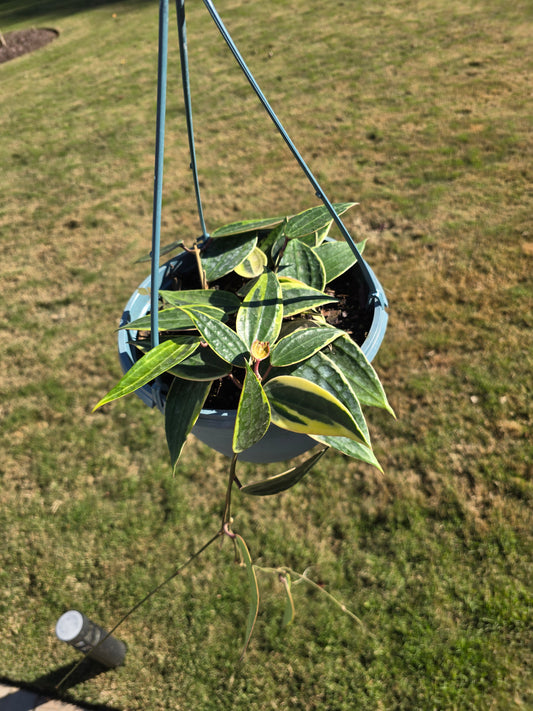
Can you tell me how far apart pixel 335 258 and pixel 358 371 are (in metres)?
0.35

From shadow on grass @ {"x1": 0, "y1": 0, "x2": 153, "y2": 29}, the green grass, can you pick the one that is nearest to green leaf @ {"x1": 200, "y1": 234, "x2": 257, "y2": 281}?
the green grass

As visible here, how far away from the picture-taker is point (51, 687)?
5.41 feet

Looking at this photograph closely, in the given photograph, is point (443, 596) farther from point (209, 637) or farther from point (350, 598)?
point (209, 637)

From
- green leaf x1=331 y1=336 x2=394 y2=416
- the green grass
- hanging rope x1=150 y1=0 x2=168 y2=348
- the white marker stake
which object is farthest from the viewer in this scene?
the green grass

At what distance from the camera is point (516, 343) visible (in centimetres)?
231

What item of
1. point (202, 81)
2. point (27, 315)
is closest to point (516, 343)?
point (27, 315)

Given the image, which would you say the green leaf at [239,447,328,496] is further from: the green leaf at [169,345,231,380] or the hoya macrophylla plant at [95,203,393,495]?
the green leaf at [169,345,231,380]

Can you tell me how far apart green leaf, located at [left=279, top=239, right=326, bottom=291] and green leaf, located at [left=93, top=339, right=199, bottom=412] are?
303 millimetres

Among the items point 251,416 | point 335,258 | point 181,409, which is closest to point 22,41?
point 335,258

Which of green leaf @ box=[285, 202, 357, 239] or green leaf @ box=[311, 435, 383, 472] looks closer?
green leaf @ box=[311, 435, 383, 472]

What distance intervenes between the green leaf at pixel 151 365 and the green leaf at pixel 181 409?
2.3 inches

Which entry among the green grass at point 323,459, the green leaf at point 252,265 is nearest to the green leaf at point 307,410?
the green leaf at point 252,265

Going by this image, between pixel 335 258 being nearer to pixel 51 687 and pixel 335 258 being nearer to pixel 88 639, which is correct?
pixel 88 639

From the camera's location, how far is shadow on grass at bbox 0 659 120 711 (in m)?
1.62
